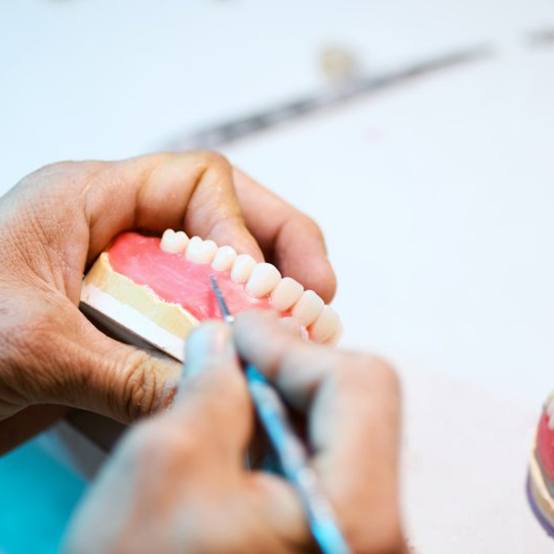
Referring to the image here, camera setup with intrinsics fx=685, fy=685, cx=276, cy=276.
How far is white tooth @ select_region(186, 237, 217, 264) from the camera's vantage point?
35.6 inches

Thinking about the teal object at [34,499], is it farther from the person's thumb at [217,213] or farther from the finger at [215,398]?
the finger at [215,398]

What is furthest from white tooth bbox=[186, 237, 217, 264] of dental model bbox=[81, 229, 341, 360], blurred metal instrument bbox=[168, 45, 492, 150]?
blurred metal instrument bbox=[168, 45, 492, 150]

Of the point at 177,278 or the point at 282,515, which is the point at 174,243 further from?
the point at 282,515

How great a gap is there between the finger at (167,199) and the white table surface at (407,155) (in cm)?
35

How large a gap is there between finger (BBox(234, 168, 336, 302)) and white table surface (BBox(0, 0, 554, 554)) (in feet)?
0.62

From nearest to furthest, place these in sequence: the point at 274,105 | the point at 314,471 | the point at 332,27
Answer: the point at 314,471
the point at 274,105
the point at 332,27

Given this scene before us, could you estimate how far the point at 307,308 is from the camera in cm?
86

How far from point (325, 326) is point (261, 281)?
105 millimetres

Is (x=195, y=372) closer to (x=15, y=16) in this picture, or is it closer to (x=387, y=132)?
(x=387, y=132)

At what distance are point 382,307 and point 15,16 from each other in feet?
4.30

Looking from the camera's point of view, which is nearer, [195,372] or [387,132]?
[195,372]

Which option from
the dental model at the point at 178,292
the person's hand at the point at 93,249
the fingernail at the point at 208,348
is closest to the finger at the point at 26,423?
the person's hand at the point at 93,249

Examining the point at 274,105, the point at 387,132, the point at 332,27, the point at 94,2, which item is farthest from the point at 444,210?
the point at 94,2

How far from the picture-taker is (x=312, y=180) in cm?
152
